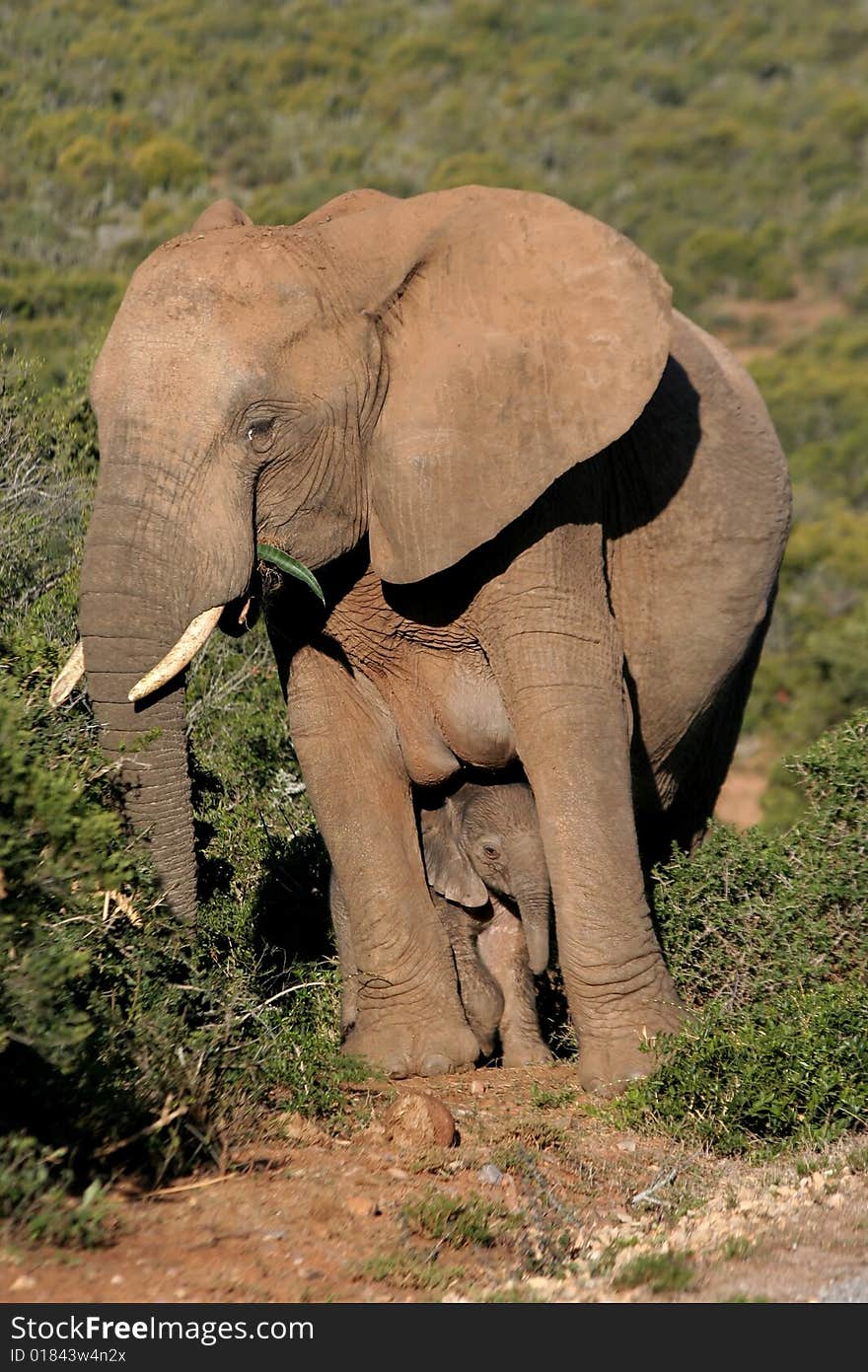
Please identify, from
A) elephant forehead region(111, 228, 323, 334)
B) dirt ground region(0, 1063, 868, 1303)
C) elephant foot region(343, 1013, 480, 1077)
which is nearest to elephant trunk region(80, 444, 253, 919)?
elephant forehead region(111, 228, 323, 334)

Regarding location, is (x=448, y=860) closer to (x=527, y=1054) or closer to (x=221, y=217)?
(x=527, y=1054)

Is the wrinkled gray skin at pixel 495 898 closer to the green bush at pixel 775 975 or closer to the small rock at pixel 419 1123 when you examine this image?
the green bush at pixel 775 975

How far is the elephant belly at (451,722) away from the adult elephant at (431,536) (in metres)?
0.01

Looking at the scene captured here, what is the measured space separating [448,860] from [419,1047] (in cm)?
74

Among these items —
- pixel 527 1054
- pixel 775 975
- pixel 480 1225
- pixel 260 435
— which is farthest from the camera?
pixel 527 1054

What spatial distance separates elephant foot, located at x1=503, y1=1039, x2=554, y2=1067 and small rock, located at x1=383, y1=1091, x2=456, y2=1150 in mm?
1264

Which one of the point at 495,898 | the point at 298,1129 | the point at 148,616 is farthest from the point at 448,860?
the point at 148,616

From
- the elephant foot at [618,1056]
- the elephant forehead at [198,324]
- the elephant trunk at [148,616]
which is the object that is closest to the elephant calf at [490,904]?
the elephant foot at [618,1056]

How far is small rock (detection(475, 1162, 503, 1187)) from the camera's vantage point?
200 inches

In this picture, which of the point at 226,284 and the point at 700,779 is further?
the point at 700,779

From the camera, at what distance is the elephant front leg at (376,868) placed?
6.58 meters

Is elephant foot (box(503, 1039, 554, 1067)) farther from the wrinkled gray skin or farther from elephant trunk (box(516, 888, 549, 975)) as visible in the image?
elephant trunk (box(516, 888, 549, 975))

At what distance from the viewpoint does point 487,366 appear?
589 cm

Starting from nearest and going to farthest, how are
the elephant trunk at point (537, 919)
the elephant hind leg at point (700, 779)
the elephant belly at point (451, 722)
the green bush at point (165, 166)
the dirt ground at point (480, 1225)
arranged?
the dirt ground at point (480, 1225)
the elephant belly at point (451, 722)
the elephant trunk at point (537, 919)
the elephant hind leg at point (700, 779)
the green bush at point (165, 166)
